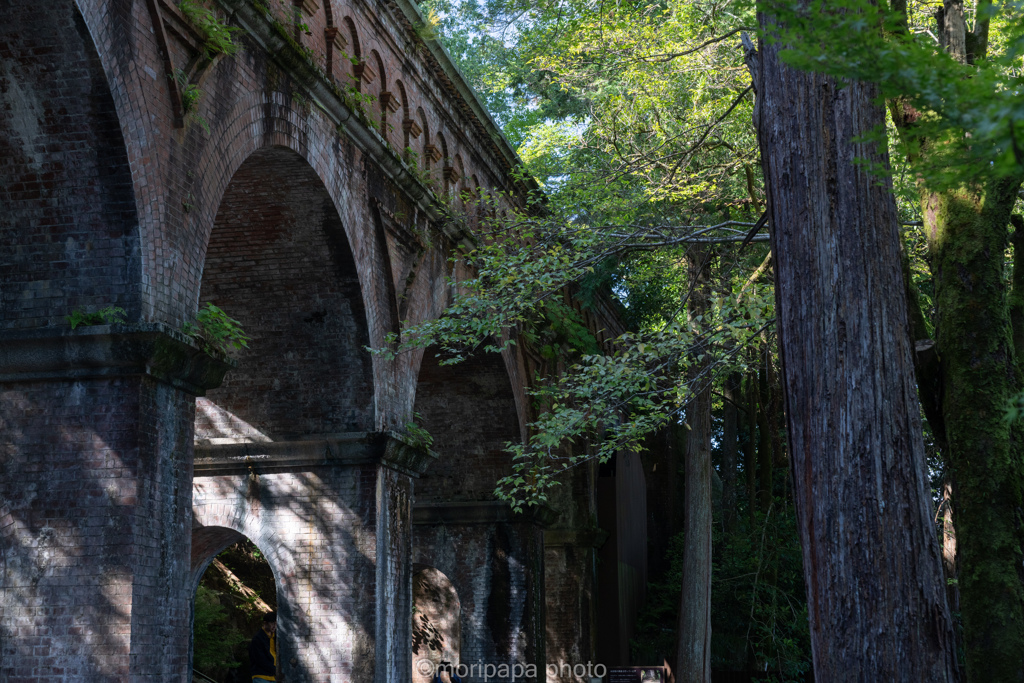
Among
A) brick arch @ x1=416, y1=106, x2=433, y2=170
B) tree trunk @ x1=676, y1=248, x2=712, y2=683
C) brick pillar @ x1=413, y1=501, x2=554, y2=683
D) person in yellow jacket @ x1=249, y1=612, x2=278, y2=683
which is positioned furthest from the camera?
tree trunk @ x1=676, y1=248, x2=712, y2=683

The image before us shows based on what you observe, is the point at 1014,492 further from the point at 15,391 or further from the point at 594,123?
the point at 594,123

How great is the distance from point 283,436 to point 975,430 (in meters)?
6.44

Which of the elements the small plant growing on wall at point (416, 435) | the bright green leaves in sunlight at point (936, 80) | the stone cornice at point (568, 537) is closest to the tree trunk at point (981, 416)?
the bright green leaves in sunlight at point (936, 80)

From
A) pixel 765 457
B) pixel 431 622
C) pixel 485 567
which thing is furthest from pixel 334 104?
pixel 765 457

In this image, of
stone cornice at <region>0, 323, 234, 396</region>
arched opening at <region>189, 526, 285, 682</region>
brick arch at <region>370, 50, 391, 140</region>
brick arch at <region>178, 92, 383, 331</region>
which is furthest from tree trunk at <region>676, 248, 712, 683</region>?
stone cornice at <region>0, 323, 234, 396</region>

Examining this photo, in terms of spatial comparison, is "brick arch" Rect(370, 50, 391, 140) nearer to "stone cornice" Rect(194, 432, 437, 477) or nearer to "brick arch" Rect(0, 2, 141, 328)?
"stone cornice" Rect(194, 432, 437, 477)

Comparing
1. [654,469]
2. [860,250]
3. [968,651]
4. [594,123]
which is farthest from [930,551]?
[654,469]

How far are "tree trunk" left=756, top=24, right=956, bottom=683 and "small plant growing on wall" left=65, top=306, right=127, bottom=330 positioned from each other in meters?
3.88

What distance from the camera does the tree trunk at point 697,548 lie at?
15797 mm

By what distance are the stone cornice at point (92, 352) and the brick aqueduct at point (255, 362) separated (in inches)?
0.7

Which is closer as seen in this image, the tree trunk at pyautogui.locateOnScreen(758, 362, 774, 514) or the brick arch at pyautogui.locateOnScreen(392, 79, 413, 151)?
the brick arch at pyautogui.locateOnScreen(392, 79, 413, 151)

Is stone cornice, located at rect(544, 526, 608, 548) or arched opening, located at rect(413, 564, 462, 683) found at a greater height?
stone cornice, located at rect(544, 526, 608, 548)

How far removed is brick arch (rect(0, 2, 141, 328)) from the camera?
634 centimetres

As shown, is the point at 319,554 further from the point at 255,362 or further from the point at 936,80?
the point at 936,80
